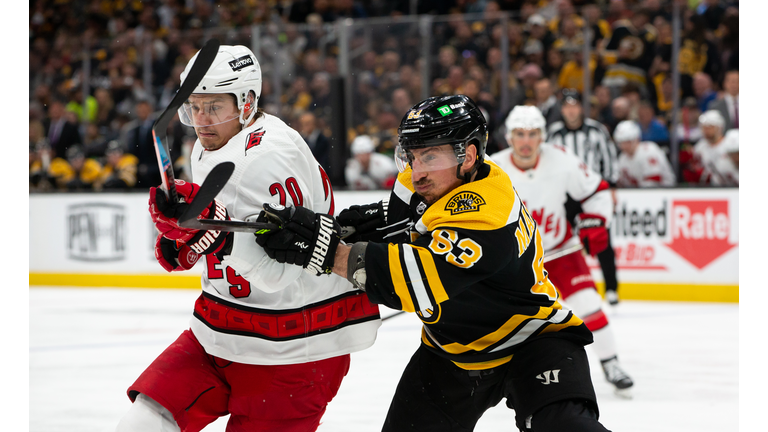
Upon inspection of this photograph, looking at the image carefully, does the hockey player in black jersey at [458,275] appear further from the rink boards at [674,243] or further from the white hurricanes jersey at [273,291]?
the rink boards at [674,243]

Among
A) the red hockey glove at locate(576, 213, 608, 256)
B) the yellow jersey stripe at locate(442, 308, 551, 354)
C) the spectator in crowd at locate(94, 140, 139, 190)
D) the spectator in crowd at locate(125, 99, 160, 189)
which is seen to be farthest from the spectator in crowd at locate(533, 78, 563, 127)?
the yellow jersey stripe at locate(442, 308, 551, 354)

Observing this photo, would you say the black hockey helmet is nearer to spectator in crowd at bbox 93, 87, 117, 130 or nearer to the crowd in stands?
the crowd in stands

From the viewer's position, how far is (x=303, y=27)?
7.52m

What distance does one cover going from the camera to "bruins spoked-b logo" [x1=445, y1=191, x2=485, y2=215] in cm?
185

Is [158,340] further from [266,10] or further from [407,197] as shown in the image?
[266,10]

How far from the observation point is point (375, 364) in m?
4.36

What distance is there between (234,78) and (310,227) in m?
0.46

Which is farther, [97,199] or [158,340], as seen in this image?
[97,199]

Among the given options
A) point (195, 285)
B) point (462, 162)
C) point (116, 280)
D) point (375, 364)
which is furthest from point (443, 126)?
point (116, 280)

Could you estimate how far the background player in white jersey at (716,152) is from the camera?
6.45 m

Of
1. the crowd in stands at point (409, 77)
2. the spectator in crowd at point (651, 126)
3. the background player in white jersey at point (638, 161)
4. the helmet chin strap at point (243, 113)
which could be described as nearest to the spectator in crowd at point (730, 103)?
the crowd in stands at point (409, 77)

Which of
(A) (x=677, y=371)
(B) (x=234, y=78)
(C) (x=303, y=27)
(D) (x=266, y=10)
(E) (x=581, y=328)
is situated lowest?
(A) (x=677, y=371)
